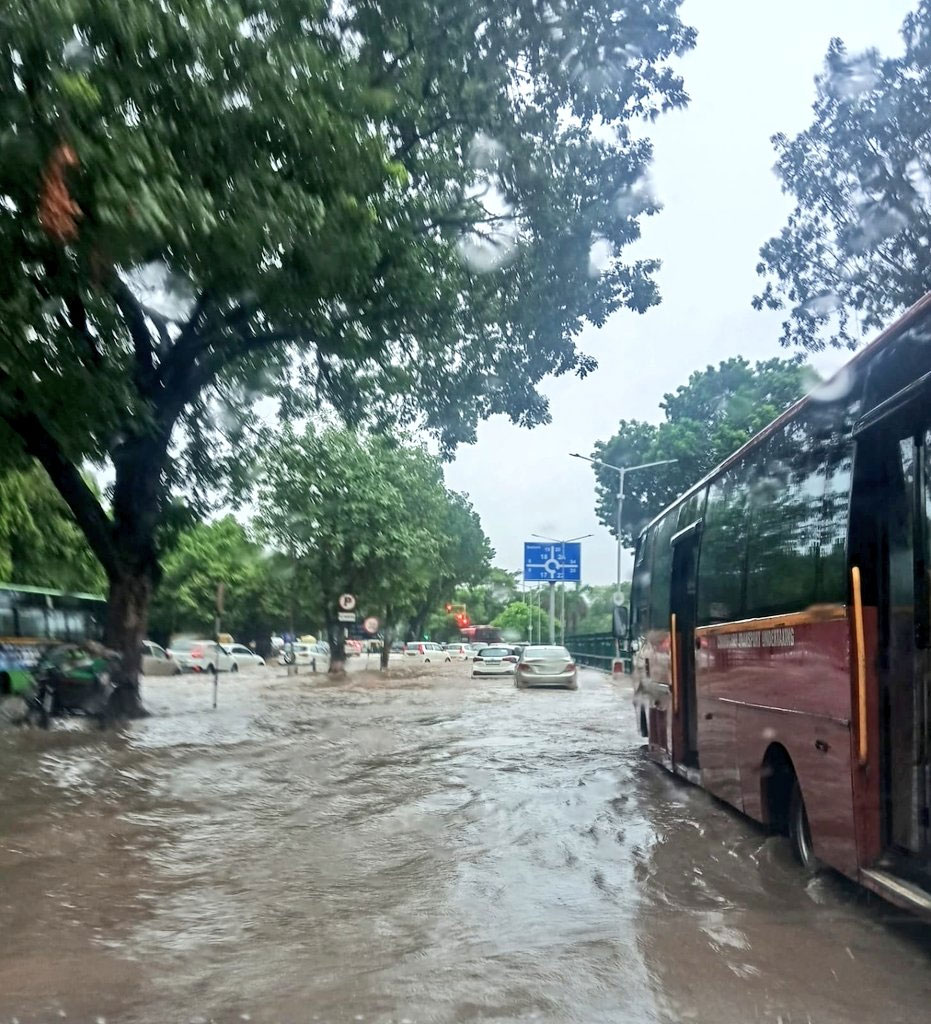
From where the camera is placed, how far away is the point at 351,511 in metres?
36.6

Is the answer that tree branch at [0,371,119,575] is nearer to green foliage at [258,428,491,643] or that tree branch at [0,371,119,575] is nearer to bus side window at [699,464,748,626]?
bus side window at [699,464,748,626]

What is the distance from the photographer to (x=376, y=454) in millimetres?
37531

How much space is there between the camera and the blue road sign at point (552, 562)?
4553cm

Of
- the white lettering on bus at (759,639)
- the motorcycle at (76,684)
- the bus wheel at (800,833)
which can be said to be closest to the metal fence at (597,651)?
the motorcycle at (76,684)

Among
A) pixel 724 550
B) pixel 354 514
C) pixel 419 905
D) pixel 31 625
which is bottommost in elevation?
pixel 419 905

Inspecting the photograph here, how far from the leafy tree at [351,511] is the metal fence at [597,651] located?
8814 millimetres

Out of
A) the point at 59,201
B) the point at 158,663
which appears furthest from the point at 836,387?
the point at 158,663

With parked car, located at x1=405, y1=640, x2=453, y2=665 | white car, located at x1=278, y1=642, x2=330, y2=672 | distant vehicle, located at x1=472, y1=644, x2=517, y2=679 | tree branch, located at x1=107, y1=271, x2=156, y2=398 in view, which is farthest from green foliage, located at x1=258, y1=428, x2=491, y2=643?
parked car, located at x1=405, y1=640, x2=453, y2=665

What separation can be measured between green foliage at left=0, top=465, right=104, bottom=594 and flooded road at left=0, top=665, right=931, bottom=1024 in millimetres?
16362

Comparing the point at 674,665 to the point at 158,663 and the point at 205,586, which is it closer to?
the point at 158,663

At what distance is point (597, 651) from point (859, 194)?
106ft

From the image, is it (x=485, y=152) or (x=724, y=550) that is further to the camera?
(x=485, y=152)

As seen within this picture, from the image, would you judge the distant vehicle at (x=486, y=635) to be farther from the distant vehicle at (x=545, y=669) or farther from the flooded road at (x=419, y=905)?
the flooded road at (x=419, y=905)

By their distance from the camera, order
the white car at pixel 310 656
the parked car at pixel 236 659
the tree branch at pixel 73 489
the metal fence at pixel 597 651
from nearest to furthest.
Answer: the tree branch at pixel 73 489 → the metal fence at pixel 597 651 → the parked car at pixel 236 659 → the white car at pixel 310 656
